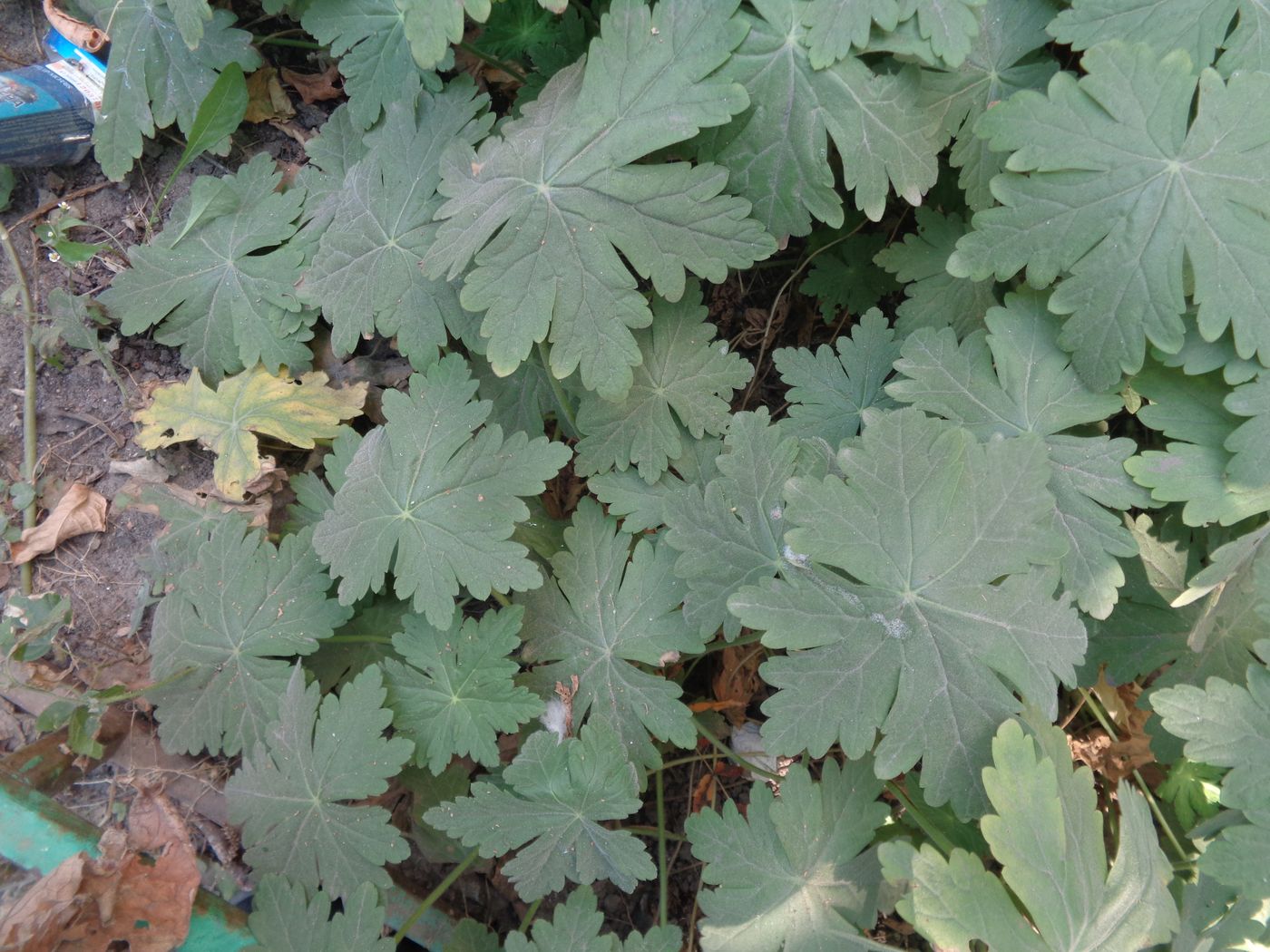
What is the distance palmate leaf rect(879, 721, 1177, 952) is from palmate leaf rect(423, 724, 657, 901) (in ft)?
2.25

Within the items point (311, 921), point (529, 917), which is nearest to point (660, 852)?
point (529, 917)

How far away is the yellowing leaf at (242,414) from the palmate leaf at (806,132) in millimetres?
1393

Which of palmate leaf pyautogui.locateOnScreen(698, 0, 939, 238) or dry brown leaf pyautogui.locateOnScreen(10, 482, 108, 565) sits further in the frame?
dry brown leaf pyautogui.locateOnScreen(10, 482, 108, 565)

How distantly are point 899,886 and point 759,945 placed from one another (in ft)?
1.27

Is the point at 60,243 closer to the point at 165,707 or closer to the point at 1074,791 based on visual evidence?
the point at 165,707

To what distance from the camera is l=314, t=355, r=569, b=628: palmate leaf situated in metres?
2.21

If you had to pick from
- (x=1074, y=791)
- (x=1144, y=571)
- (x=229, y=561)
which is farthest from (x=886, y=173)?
(x=229, y=561)

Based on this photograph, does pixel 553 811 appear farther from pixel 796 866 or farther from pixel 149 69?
pixel 149 69

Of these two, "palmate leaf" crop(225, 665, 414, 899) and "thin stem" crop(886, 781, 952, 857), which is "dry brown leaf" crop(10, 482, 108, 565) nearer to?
"palmate leaf" crop(225, 665, 414, 899)

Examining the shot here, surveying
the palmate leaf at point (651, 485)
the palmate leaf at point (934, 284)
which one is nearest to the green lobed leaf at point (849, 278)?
the palmate leaf at point (934, 284)

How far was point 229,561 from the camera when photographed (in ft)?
7.93

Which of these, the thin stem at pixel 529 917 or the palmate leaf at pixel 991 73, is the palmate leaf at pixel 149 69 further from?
the thin stem at pixel 529 917

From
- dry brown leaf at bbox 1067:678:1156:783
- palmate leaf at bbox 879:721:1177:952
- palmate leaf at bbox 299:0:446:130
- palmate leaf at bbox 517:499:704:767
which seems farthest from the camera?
dry brown leaf at bbox 1067:678:1156:783


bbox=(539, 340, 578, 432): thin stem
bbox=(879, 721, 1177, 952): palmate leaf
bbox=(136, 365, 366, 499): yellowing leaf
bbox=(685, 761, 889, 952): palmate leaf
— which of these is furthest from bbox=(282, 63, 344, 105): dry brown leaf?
bbox=(879, 721, 1177, 952): palmate leaf
